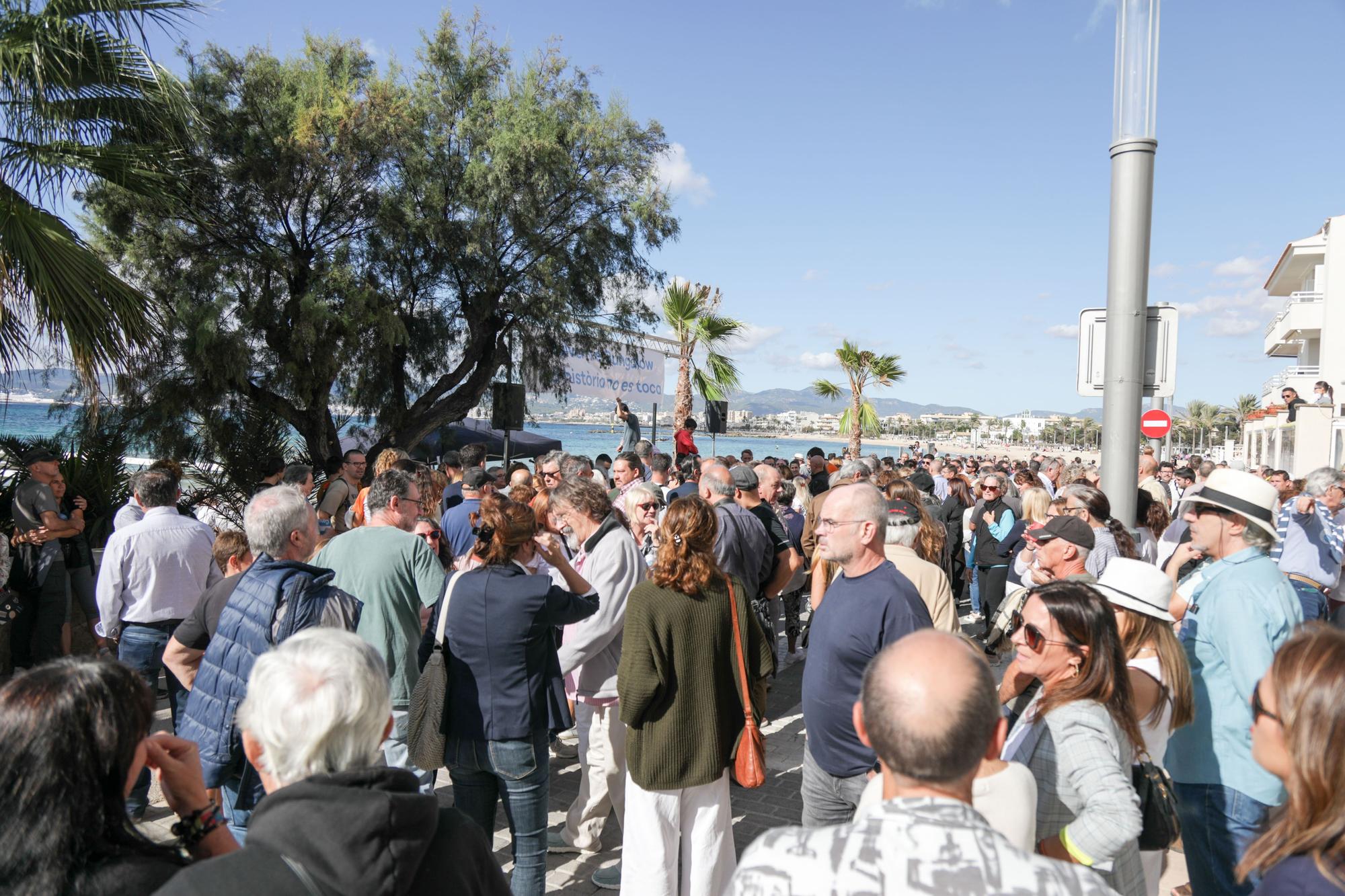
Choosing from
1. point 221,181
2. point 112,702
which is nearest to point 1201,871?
point 112,702

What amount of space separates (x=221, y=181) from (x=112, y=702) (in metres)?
12.8

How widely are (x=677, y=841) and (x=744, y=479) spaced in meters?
3.02

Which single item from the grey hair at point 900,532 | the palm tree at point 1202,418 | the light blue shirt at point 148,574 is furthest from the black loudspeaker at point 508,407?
the palm tree at point 1202,418

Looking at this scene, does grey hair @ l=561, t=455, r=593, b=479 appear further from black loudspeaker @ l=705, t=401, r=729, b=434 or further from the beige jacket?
black loudspeaker @ l=705, t=401, r=729, b=434

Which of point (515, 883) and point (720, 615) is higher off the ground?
point (720, 615)

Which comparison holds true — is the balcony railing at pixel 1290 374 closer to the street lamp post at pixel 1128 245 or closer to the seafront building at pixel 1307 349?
the seafront building at pixel 1307 349

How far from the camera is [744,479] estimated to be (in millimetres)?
6105

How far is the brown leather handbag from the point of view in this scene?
3.44m

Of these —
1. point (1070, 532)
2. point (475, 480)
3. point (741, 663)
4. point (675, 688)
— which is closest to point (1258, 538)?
point (1070, 532)

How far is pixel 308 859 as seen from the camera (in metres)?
1.50

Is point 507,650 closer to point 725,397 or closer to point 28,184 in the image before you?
point 28,184

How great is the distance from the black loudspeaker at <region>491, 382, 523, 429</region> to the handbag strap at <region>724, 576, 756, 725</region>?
8.00 metres

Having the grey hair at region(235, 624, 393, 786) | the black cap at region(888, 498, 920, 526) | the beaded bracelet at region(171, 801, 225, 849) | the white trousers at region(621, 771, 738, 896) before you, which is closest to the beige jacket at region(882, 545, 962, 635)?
the black cap at region(888, 498, 920, 526)

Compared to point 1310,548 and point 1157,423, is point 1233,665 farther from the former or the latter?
point 1157,423
